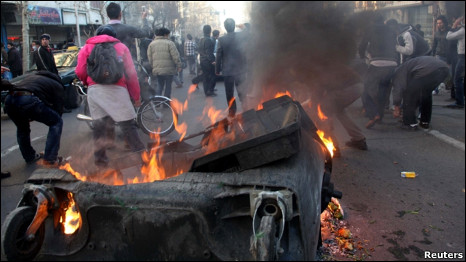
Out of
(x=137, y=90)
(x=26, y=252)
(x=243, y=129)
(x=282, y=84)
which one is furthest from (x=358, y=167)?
(x=26, y=252)

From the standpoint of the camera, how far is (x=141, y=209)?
6.97 ft

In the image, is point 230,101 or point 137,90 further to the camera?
point 230,101

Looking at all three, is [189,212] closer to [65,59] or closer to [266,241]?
[266,241]

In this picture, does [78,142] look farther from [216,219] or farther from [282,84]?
[216,219]

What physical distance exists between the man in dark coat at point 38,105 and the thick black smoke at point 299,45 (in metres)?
2.92

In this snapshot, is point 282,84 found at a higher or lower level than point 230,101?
higher

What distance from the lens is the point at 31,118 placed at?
4676 mm

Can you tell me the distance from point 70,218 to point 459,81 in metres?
8.51

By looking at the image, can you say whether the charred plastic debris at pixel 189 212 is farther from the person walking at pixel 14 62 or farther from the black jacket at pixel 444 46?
the person walking at pixel 14 62

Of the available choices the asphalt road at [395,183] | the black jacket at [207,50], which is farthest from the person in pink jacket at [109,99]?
the black jacket at [207,50]

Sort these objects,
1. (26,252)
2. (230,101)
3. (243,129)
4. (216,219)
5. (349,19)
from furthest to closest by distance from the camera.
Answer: (230,101)
(349,19)
(243,129)
(26,252)
(216,219)

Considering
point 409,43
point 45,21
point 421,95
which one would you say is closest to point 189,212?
point 421,95

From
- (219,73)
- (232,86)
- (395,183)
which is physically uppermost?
(219,73)

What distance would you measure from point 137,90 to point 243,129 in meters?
2.03
